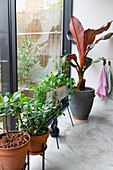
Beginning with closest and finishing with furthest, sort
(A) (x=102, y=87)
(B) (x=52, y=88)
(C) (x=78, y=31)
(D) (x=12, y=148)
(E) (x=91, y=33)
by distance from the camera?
(D) (x=12, y=148) → (B) (x=52, y=88) → (E) (x=91, y=33) → (C) (x=78, y=31) → (A) (x=102, y=87)

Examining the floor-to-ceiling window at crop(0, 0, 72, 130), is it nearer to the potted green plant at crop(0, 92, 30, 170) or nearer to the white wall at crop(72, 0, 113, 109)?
the potted green plant at crop(0, 92, 30, 170)

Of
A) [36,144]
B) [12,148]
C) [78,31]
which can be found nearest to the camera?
[12,148]

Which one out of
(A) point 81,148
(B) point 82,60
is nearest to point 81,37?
(B) point 82,60

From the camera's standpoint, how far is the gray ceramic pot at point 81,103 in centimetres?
244

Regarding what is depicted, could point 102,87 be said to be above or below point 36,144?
above

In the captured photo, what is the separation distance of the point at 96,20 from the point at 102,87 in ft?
3.74

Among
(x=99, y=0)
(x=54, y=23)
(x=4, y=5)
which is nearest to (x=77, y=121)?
(x=54, y=23)

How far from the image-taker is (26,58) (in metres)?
1.80

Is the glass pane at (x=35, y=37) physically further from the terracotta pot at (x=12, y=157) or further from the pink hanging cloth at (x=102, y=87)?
the pink hanging cloth at (x=102, y=87)

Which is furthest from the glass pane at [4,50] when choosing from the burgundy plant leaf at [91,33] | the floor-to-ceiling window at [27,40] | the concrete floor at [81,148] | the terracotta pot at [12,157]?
the burgundy plant leaf at [91,33]

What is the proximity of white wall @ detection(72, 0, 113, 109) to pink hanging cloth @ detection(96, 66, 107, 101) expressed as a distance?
0.43 feet

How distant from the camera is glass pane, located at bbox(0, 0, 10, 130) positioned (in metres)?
1.41

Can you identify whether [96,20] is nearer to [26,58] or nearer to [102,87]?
[102,87]

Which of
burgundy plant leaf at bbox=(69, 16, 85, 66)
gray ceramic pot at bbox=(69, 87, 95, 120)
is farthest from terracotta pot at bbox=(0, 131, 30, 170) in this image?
burgundy plant leaf at bbox=(69, 16, 85, 66)
